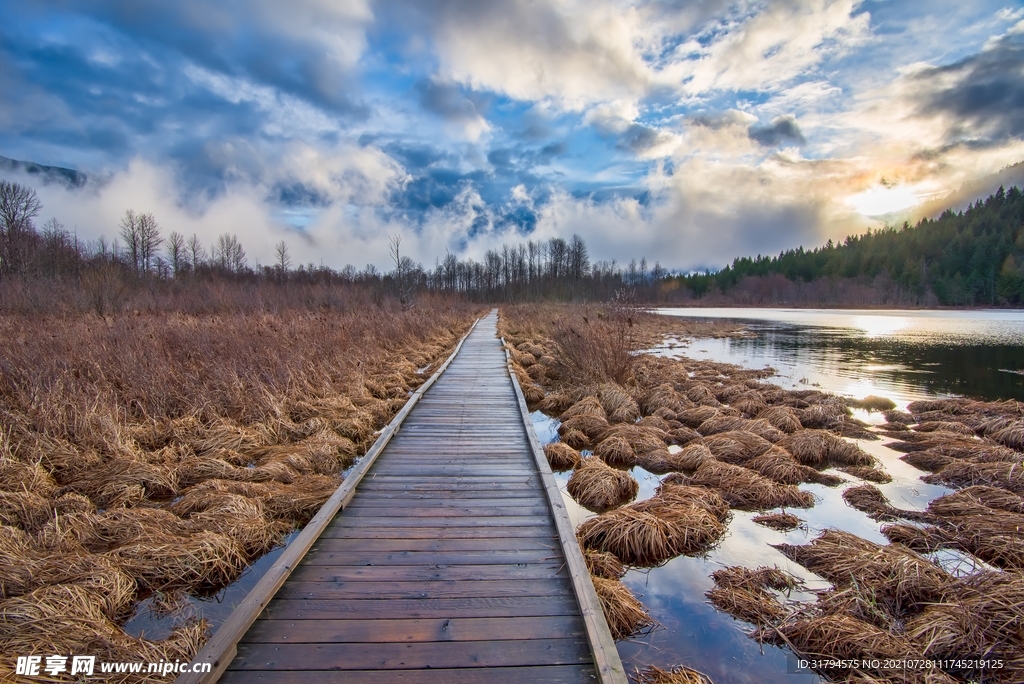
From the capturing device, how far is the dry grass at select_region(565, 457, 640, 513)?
5.95 metres

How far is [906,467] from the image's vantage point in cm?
761

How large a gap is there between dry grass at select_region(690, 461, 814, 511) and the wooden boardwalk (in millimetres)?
2620

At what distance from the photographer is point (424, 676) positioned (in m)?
2.61

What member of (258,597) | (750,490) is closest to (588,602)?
(258,597)

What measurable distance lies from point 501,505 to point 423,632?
73.6 inches

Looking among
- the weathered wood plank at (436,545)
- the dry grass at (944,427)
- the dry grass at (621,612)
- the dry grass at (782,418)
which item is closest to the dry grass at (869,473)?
the dry grass at (782,418)

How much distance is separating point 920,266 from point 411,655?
346ft

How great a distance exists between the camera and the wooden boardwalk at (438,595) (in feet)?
8.80

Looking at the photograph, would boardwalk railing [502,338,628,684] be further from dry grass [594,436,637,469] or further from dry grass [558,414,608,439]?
dry grass [558,414,608,439]

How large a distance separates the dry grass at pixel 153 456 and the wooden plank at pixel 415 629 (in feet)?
2.34

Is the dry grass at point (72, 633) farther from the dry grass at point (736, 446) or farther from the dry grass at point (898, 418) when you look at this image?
the dry grass at point (898, 418)

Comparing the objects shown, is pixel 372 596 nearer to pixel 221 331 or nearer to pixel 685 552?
pixel 685 552

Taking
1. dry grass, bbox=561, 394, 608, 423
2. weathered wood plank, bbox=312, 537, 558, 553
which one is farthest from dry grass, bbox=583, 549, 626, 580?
dry grass, bbox=561, 394, 608, 423

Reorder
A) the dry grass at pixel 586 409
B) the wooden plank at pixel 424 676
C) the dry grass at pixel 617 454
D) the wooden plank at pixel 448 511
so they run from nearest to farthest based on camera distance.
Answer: the wooden plank at pixel 424 676, the wooden plank at pixel 448 511, the dry grass at pixel 617 454, the dry grass at pixel 586 409
